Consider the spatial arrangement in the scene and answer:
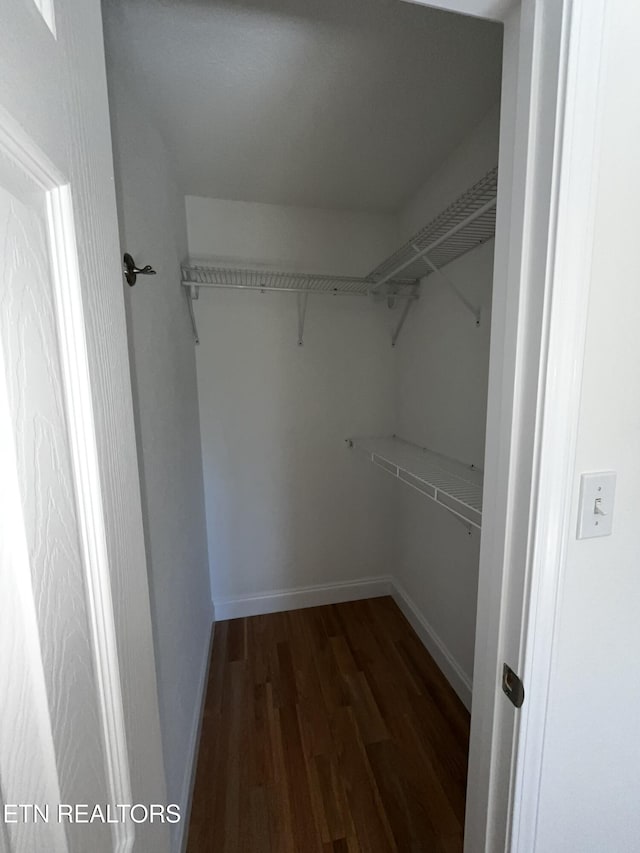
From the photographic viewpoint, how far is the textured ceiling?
Result: 3.13ft

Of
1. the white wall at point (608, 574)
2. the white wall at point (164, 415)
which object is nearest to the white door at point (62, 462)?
the white wall at point (164, 415)

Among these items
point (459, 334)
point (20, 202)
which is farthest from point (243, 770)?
point (459, 334)

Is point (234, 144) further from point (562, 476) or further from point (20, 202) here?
point (562, 476)

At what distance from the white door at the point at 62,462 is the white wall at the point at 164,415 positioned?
19.7 inches

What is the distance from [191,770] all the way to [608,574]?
1568 millimetres

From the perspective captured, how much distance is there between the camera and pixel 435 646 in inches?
73.2

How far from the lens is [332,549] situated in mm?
2309

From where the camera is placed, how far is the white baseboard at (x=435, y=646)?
1.62 m

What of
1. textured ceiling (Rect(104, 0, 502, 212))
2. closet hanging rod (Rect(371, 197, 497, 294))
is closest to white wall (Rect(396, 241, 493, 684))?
closet hanging rod (Rect(371, 197, 497, 294))

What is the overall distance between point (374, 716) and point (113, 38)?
2532 millimetres

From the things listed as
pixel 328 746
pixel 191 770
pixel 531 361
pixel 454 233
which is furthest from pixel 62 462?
pixel 328 746

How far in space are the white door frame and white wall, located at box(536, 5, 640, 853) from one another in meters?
0.04

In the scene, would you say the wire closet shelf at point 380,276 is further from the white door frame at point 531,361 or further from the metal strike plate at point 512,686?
the metal strike plate at point 512,686

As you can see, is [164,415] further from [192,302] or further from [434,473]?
[434,473]
